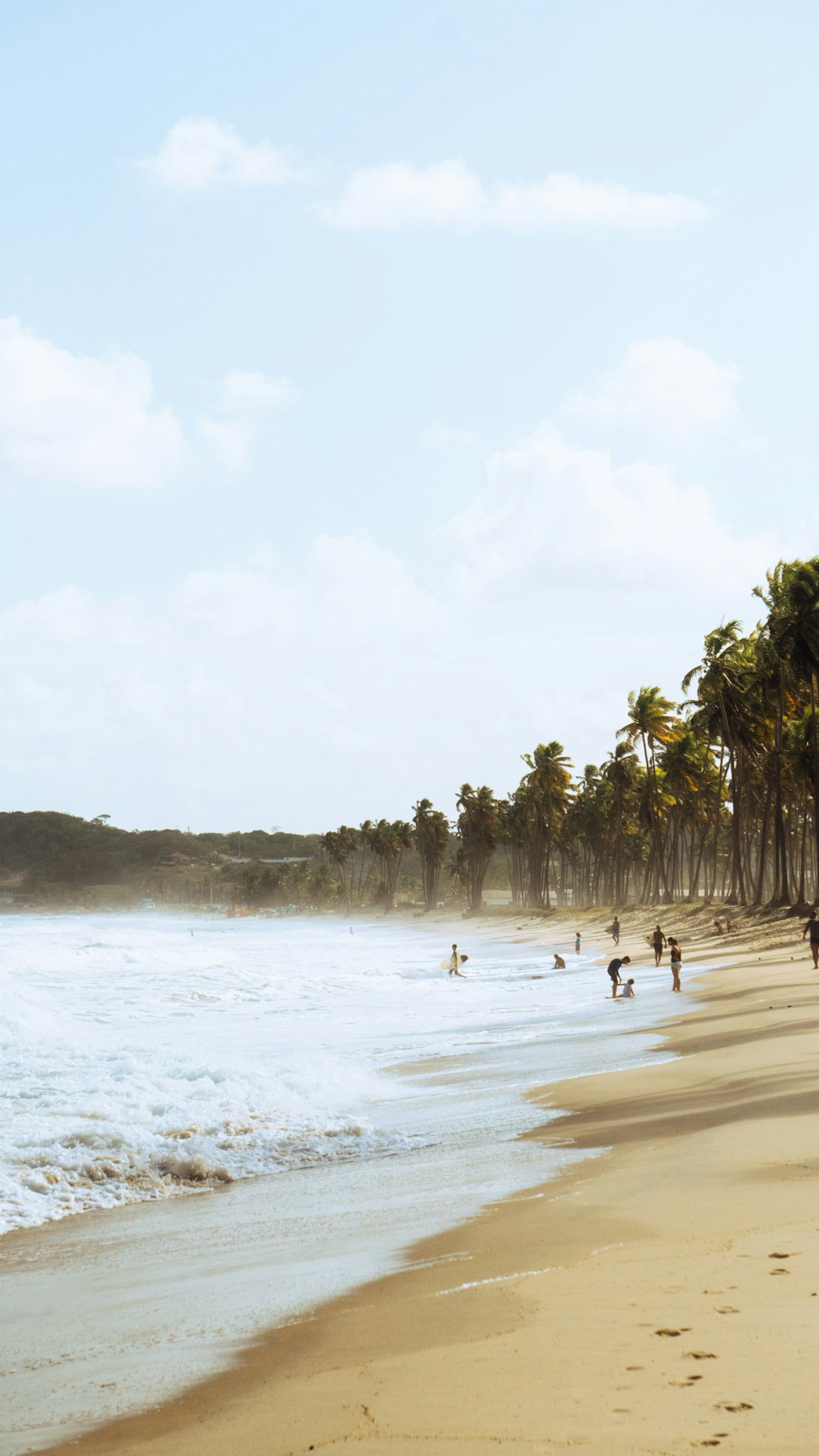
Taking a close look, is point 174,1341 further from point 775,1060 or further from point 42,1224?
point 775,1060

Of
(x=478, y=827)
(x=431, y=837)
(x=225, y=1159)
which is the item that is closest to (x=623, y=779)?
(x=478, y=827)

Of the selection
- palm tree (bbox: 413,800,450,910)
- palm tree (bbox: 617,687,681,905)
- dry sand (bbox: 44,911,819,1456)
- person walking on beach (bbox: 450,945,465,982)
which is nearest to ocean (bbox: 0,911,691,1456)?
dry sand (bbox: 44,911,819,1456)

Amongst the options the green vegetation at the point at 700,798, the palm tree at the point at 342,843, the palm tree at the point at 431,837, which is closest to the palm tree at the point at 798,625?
the green vegetation at the point at 700,798

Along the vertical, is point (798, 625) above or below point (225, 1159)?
above

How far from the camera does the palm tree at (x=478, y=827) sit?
125188 millimetres

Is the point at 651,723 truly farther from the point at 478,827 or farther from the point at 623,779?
the point at 478,827

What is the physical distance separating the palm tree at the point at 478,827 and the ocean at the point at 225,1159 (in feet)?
322

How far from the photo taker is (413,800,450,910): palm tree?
482ft

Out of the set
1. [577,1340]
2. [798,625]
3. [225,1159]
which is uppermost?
[798,625]

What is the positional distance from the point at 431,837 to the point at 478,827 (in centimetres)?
2220

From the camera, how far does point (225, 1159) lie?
10.8 m

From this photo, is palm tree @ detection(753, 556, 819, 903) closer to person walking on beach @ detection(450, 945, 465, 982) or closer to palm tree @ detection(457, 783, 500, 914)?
person walking on beach @ detection(450, 945, 465, 982)

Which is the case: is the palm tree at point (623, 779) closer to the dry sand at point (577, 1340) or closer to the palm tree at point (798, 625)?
the palm tree at point (798, 625)

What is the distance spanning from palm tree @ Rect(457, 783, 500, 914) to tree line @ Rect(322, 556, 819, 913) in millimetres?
194
